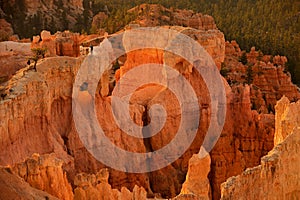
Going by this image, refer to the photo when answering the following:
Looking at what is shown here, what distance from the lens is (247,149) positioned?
22.4 meters

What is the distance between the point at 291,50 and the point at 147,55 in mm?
23763

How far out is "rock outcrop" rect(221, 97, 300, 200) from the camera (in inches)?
478

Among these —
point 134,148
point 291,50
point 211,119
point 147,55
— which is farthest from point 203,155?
point 291,50

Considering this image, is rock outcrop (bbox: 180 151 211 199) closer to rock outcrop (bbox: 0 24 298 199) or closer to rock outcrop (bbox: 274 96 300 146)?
rock outcrop (bbox: 0 24 298 199)

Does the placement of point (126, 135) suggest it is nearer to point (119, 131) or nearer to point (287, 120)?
point (119, 131)

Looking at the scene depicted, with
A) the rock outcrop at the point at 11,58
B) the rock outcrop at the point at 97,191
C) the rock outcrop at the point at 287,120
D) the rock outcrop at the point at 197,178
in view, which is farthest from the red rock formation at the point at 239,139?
the rock outcrop at the point at 11,58

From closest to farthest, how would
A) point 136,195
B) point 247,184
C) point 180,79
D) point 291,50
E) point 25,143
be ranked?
point 247,184 < point 136,195 < point 25,143 < point 180,79 < point 291,50

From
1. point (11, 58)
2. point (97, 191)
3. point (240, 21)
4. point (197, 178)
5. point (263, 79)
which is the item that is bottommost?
point (197, 178)

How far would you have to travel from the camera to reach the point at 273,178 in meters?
12.9

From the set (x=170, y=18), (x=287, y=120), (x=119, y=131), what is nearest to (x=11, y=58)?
(x=119, y=131)

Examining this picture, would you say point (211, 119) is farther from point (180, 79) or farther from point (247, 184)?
point (247, 184)

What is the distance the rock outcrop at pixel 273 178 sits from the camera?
12148mm

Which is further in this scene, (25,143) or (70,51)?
(70,51)

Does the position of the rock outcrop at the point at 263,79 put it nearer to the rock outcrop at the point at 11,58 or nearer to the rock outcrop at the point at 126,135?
the rock outcrop at the point at 126,135
